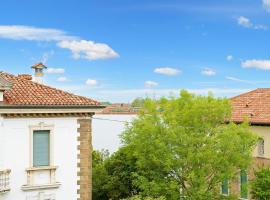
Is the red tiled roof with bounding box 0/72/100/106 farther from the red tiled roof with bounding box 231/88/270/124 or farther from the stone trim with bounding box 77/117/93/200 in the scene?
the red tiled roof with bounding box 231/88/270/124

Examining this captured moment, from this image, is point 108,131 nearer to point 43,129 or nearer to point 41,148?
point 41,148

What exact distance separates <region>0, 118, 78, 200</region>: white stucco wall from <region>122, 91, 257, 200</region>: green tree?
5.58 metres

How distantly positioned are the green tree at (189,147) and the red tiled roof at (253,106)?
338 cm

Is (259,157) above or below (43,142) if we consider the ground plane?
below

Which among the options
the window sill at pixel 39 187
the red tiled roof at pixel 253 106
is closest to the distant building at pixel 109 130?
the red tiled roof at pixel 253 106

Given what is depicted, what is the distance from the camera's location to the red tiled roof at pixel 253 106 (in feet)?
111

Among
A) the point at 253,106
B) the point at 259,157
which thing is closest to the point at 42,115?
the point at 259,157

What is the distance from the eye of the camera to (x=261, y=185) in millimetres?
31203

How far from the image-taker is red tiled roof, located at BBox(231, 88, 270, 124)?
3394 cm

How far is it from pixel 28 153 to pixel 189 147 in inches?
364

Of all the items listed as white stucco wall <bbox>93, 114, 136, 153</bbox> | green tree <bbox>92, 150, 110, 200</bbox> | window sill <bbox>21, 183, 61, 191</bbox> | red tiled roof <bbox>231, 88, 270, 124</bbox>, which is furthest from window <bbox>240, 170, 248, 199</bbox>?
white stucco wall <bbox>93, 114, 136, 153</bbox>

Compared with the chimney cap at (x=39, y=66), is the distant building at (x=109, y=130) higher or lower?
lower

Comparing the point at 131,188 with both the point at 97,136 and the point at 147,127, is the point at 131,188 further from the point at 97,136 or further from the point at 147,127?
the point at 97,136

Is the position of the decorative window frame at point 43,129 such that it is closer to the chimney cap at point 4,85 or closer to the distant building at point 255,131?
the chimney cap at point 4,85
